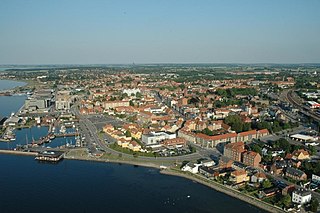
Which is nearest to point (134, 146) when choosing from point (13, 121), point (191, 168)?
point (191, 168)

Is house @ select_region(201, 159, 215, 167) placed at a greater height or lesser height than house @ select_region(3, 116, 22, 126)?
lesser

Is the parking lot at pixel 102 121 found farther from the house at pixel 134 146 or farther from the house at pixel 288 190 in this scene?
the house at pixel 288 190

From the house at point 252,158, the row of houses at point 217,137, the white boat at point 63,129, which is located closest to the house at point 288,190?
the house at point 252,158

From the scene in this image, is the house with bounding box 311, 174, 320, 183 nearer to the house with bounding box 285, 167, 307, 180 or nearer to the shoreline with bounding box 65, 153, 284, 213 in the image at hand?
the house with bounding box 285, 167, 307, 180

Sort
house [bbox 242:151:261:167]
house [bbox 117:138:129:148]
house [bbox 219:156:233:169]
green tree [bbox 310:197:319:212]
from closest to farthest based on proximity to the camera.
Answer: green tree [bbox 310:197:319:212] < house [bbox 219:156:233:169] < house [bbox 242:151:261:167] < house [bbox 117:138:129:148]

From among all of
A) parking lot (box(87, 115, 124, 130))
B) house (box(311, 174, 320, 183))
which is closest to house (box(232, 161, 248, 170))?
house (box(311, 174, 320, 183))

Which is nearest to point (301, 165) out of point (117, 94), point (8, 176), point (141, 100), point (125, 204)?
point (125, 204)
